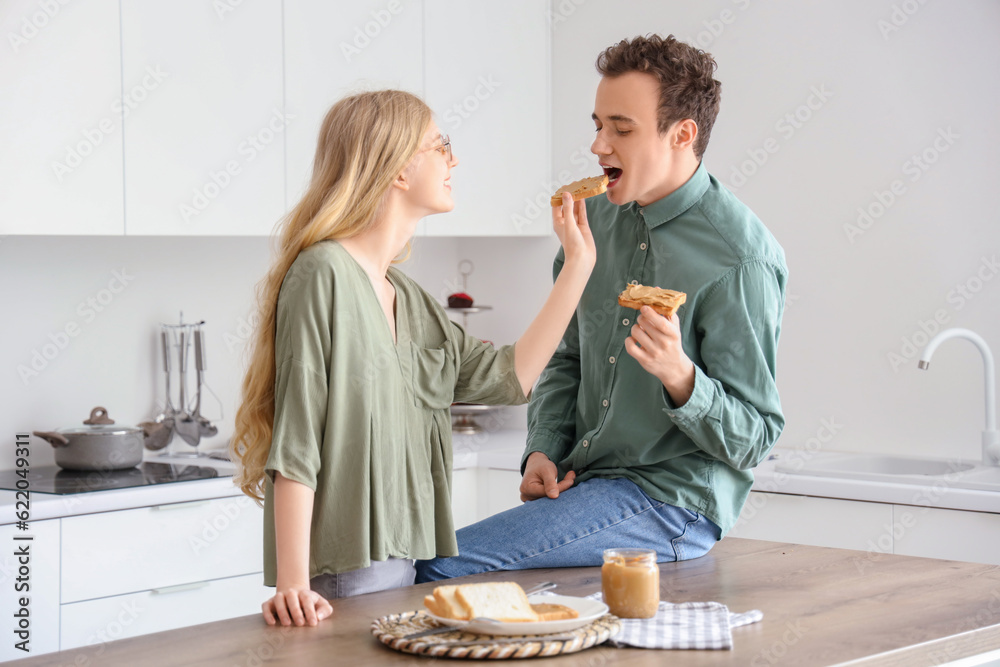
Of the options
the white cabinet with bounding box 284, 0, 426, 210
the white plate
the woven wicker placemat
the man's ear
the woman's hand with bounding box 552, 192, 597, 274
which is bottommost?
the woven wicker placemat

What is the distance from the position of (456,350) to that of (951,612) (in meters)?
0.81

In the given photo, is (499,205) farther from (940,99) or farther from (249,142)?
(940,99)

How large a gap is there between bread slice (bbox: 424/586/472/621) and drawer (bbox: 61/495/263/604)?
1.66 metres

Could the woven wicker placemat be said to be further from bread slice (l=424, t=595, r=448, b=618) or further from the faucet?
the faucet

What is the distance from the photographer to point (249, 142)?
Result: 10.5ft

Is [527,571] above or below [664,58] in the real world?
below

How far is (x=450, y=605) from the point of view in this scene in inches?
51.8

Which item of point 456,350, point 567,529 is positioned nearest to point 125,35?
point 456,350

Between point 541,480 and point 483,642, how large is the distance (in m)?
0.70

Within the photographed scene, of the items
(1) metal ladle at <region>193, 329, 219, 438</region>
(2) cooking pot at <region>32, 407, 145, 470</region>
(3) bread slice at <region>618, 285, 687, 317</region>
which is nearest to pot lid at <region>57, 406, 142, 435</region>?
(2) cooking pot at <region>32, 407, 145, 470</region>

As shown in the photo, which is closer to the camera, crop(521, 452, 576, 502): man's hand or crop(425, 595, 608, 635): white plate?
crop(425, 595, 608, 635): white plate

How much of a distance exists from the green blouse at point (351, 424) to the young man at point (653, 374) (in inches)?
6.7

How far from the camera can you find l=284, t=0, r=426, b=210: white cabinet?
331 centimetres

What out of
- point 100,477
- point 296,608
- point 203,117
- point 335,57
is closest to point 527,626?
point 296,608
